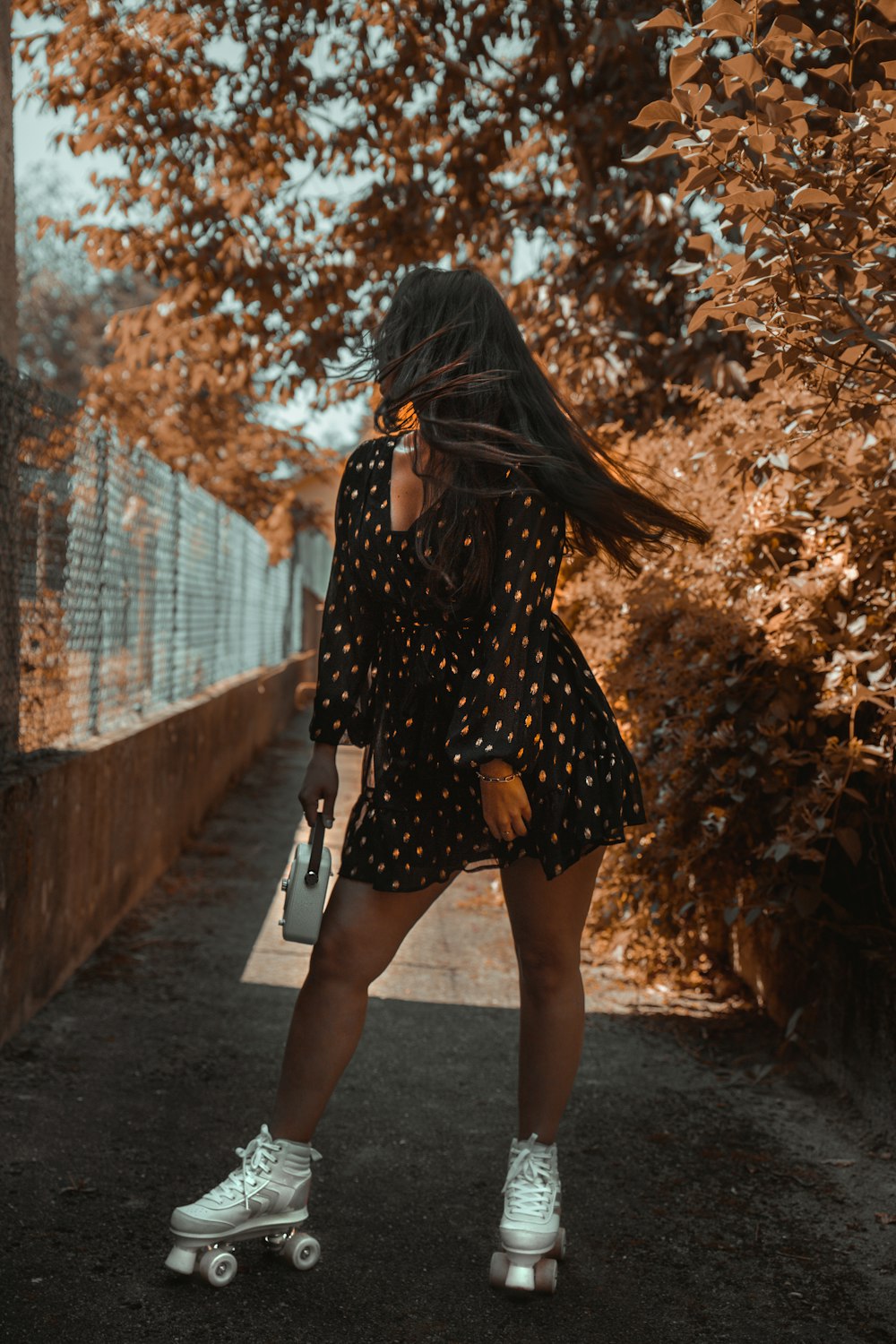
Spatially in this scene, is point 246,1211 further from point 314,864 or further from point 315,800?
point 315,800

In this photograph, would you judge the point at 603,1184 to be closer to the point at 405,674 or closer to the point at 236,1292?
the point at 236,1292

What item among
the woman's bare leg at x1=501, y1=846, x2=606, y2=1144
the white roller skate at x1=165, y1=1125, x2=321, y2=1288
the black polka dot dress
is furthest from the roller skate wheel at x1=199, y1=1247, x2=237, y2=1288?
the black polka dot dress

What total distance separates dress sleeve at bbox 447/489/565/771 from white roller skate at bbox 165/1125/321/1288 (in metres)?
0.86

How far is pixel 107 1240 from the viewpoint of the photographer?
2.70m

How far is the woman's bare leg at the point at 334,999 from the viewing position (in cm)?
259

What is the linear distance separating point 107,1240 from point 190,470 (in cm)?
1723

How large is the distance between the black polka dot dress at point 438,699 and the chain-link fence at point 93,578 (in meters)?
1.70

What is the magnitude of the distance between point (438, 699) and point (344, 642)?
0.74 ft

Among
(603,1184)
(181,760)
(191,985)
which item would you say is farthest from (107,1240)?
(181,760)

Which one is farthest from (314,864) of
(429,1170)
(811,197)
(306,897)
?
(811,197)

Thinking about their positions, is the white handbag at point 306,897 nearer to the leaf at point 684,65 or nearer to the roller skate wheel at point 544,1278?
the roller skate wheel at point 544,1278

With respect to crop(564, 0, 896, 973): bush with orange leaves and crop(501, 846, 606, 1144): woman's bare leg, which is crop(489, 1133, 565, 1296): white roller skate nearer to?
crop(501, 846, 606, 1144): woman's bare leg

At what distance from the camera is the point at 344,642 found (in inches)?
106

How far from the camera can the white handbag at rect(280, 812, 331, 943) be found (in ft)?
8.42
